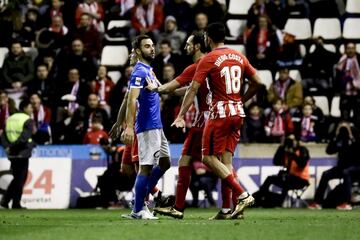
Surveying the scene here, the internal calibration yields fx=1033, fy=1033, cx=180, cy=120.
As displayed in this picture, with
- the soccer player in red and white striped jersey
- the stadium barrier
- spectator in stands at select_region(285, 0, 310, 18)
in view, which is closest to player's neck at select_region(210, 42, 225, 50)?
the soccer player in red and white striped jersey

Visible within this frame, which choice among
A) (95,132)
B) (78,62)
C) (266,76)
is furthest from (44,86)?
(266,76)

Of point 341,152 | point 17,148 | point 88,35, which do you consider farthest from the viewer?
point 88,35

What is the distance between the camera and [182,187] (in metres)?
13.4

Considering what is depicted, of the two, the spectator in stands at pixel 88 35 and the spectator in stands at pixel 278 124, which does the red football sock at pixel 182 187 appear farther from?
the spectator in stands at pixel 88 35

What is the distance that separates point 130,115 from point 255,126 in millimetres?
8460

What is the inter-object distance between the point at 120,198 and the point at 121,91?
264cm

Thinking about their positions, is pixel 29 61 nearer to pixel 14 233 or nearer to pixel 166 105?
pixel 166 105

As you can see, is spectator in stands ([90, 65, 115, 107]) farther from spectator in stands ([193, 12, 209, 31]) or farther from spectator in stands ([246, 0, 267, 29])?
spectator in stands ([246, 0, 267, 29])

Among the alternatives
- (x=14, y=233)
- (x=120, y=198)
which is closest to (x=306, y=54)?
(x=120, y=198)

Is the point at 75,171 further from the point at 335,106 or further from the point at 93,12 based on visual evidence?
the point at 335,106

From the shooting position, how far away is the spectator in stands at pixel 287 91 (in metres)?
21.6

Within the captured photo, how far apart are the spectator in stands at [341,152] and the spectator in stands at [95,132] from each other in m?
4.28

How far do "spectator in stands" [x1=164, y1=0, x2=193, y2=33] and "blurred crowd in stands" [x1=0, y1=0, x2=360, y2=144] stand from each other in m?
0.02

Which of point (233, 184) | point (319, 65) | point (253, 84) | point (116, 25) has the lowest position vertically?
point (233, 184)
